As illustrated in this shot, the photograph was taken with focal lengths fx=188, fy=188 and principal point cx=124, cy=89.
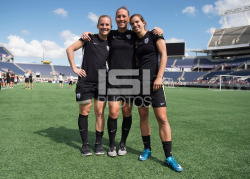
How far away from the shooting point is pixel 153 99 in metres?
2.58

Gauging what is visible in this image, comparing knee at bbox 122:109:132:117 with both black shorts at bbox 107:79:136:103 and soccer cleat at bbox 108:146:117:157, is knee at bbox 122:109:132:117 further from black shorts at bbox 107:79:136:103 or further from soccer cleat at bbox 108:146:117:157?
soccer cleat at bbox 108:146:117:157

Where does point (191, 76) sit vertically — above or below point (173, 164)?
above

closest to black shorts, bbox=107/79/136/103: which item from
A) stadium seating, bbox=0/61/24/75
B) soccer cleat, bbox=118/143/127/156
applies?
soccer cleat, bbox=118/143/127/156

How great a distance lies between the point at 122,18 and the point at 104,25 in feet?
0.97

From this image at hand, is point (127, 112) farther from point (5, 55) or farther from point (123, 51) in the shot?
point (5, 55)

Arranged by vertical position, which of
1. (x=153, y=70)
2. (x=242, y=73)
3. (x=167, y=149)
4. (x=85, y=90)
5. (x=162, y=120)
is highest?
(x=242, y=73)

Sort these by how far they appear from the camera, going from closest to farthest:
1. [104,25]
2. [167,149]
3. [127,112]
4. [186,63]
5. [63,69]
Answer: [167,149], [104,25], [127,112], [186,63], [63,69]

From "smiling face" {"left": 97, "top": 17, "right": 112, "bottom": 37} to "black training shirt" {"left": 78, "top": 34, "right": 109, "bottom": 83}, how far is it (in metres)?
0.14

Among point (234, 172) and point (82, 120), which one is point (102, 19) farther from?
point (234, 172)

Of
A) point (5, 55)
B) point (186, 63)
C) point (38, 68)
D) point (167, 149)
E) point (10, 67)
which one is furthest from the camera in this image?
point (38, 68)

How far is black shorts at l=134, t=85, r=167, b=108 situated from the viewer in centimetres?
256

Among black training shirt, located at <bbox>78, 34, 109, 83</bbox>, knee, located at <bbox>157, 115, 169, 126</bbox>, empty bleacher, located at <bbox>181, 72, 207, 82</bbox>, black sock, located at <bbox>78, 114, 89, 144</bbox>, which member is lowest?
black sock, located at <bbox>78, 114, 89, 144</bbox>

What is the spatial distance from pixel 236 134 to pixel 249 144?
0.66m

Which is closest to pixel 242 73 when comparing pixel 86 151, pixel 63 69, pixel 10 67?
pixel 86 151
